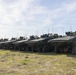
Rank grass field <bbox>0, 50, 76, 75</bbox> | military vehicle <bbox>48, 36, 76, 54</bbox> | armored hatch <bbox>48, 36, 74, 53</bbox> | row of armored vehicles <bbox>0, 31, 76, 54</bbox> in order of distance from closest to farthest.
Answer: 1. grass field <bbox>0, 50, 76, 75</bbox>
2. military vehicle <bbox>48, 36, 76, 54</bbox>
3. row of armored vehicles <bbox>0, 31, 76, 54</bbox>
4. armored hatch <bbox>48, 36, 74, 53</bbox>

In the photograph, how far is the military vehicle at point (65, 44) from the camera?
1106 inches

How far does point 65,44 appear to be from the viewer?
30.2 metres

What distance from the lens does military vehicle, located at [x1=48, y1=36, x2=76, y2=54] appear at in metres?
28.1

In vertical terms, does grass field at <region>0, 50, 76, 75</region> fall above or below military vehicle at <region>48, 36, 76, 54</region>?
below

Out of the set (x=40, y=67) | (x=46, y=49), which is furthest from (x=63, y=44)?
(x=40, y=67)

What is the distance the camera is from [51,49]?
1422 inches

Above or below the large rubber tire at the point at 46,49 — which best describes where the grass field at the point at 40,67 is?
below

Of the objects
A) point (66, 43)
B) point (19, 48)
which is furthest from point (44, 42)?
point (19, 48)

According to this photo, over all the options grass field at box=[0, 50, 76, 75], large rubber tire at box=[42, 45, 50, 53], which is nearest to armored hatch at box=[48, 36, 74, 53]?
large rubber tire at box=[42, 45, 50, 53]

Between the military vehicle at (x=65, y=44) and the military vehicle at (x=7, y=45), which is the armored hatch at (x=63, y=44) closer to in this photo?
the military vehicle at (x=65, y=44)

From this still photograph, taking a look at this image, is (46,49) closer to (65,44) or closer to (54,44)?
(54,44)

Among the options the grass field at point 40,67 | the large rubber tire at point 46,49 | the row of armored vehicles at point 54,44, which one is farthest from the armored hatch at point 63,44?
the grass field at point 40,67

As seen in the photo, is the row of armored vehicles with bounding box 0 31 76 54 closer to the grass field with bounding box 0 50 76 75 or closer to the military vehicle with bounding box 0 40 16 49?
the military vehicle with bounding box 0 40 16 49

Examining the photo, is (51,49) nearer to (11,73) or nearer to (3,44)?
(11,73)
